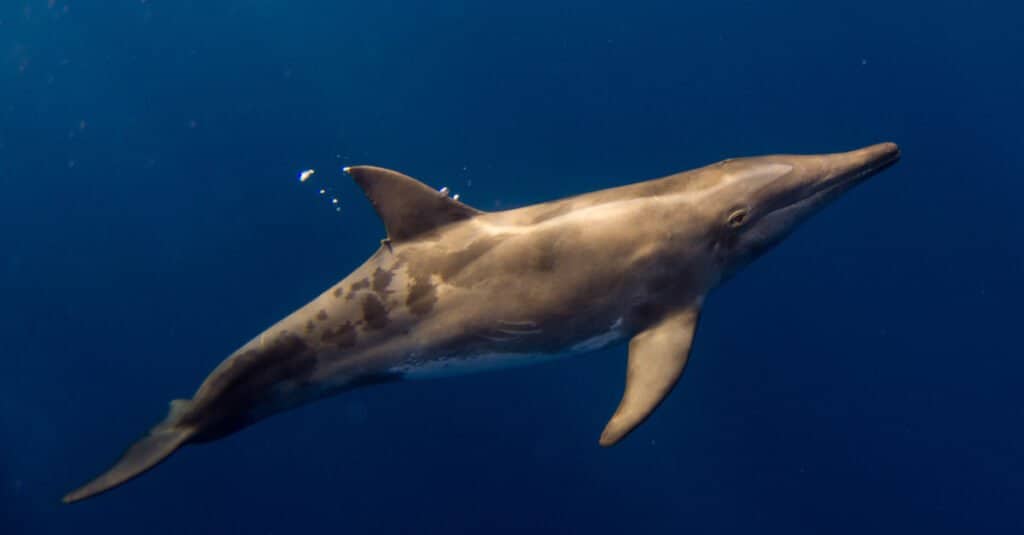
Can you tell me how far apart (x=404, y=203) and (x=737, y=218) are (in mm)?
3355

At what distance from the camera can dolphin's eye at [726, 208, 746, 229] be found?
693 centimetres

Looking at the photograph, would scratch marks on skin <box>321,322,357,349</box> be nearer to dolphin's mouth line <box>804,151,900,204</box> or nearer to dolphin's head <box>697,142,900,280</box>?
dolphin's head <box>697,142,900,280</box>

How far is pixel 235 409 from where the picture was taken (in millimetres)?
7102

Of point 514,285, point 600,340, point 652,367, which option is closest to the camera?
point 652,367

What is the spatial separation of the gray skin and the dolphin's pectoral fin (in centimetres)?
2

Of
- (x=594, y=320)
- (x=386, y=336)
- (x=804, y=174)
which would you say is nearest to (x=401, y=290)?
(x=386, y=336)

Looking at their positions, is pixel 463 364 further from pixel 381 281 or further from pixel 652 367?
pixel 652 367

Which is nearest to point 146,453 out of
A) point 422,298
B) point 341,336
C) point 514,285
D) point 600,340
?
point 341,336

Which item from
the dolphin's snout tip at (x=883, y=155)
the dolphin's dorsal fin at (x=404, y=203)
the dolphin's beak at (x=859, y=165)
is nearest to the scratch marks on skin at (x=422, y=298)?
the dolphin's dorsal fin at (x=404, y=203)

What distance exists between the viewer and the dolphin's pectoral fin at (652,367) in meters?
6.16

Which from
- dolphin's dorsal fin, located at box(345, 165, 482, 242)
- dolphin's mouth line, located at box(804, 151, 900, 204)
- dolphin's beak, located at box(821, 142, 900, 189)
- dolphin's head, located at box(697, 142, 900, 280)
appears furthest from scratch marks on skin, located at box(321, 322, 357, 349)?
dolphin's beak, located at box(821, 142, 900, 189)

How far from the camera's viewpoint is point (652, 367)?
21.8 feet

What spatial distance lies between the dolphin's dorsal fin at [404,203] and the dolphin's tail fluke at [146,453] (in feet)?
9.23

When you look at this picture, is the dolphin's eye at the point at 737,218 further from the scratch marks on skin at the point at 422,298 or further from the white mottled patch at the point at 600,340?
the scratch marks on skin at the point at 422,298
